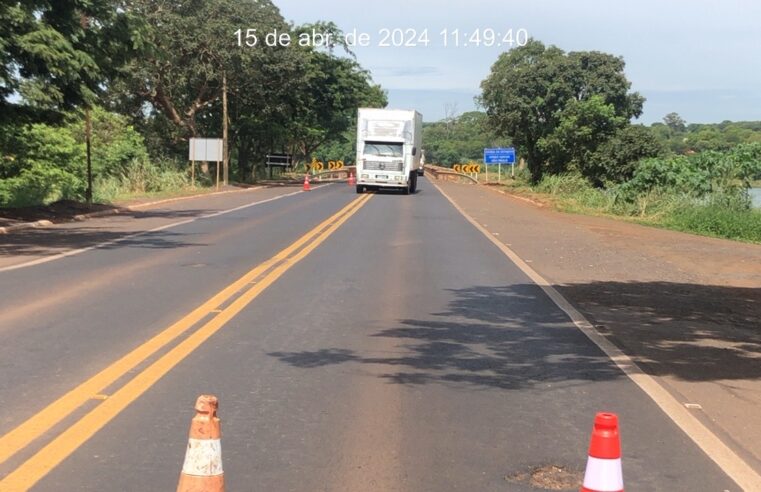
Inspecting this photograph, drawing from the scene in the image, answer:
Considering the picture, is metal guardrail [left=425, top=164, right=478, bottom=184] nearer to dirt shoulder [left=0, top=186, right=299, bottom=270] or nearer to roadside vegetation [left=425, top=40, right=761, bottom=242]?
roadside vegetation [left=425, top=40, right=761, bottom=242]

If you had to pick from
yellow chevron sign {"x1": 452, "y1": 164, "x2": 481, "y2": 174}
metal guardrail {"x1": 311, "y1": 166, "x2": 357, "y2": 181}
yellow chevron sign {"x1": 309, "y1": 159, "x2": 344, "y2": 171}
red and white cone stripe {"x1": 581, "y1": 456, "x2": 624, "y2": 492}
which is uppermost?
red and white cone stripe {"x1": 581, "y1": 456, "x2": 624, "y2": 492}

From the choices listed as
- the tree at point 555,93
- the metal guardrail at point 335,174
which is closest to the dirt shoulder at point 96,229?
the tree at point 555,93

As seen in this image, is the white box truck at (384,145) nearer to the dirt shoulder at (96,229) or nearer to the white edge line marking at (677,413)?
the dirt shoulder at (96,229)

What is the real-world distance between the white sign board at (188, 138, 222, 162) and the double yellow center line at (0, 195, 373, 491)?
98.8 feet

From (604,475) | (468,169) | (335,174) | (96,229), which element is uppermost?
(604,475)

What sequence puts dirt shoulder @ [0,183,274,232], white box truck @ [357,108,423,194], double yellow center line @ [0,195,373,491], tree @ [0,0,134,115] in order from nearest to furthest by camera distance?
double yellow center line @ [0,195,373,491]
tree @ [0,0,134,115]
dirt shoulder @ [0,183,274,232]
white box truck @ [357,108,423,194]

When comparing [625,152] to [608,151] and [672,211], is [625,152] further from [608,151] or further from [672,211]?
[672,211]

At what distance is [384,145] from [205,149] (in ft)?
27.1

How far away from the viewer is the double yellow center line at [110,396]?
190 inches

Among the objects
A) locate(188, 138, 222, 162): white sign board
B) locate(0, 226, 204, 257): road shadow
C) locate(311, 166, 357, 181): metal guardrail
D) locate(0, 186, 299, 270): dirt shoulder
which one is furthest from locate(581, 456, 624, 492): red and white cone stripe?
locate(311, 166, 357, 181): metal guardrail

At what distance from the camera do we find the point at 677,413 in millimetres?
6086

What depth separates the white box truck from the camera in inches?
1578

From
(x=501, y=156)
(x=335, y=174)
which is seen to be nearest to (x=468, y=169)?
(x=501, y=156)

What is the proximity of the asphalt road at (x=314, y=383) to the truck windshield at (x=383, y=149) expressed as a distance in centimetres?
2733
